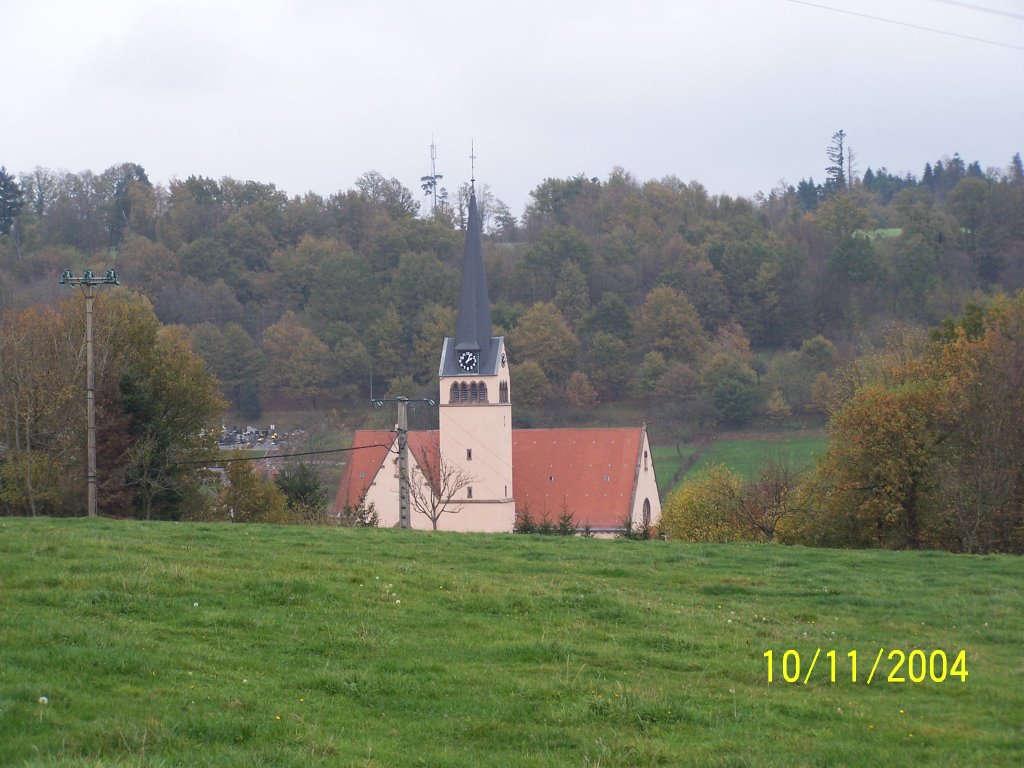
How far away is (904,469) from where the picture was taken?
30453 millimetres

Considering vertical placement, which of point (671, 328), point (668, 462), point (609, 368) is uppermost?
point (671, 328)

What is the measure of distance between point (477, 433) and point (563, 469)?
5216 mm

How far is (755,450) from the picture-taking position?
78188mm

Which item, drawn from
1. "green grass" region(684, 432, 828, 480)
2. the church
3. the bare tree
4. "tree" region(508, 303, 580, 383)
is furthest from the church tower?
"tree" region(508, 303, 580, 383)

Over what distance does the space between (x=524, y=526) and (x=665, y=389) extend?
57.5 meters

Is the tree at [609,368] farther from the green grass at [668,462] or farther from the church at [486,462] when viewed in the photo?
the church at [486,462]

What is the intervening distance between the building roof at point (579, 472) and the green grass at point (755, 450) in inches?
511

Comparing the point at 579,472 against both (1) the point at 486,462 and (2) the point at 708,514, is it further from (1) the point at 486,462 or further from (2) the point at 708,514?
(2) the point at 708,514

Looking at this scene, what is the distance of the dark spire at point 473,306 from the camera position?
5803cm

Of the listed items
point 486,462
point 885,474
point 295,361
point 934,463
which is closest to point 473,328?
point 486,462

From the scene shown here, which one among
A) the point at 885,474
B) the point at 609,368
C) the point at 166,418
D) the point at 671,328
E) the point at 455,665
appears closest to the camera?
the point at 455,665

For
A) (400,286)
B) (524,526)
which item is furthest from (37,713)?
(400,286)

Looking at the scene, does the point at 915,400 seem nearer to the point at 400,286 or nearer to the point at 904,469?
the point at 904,469
